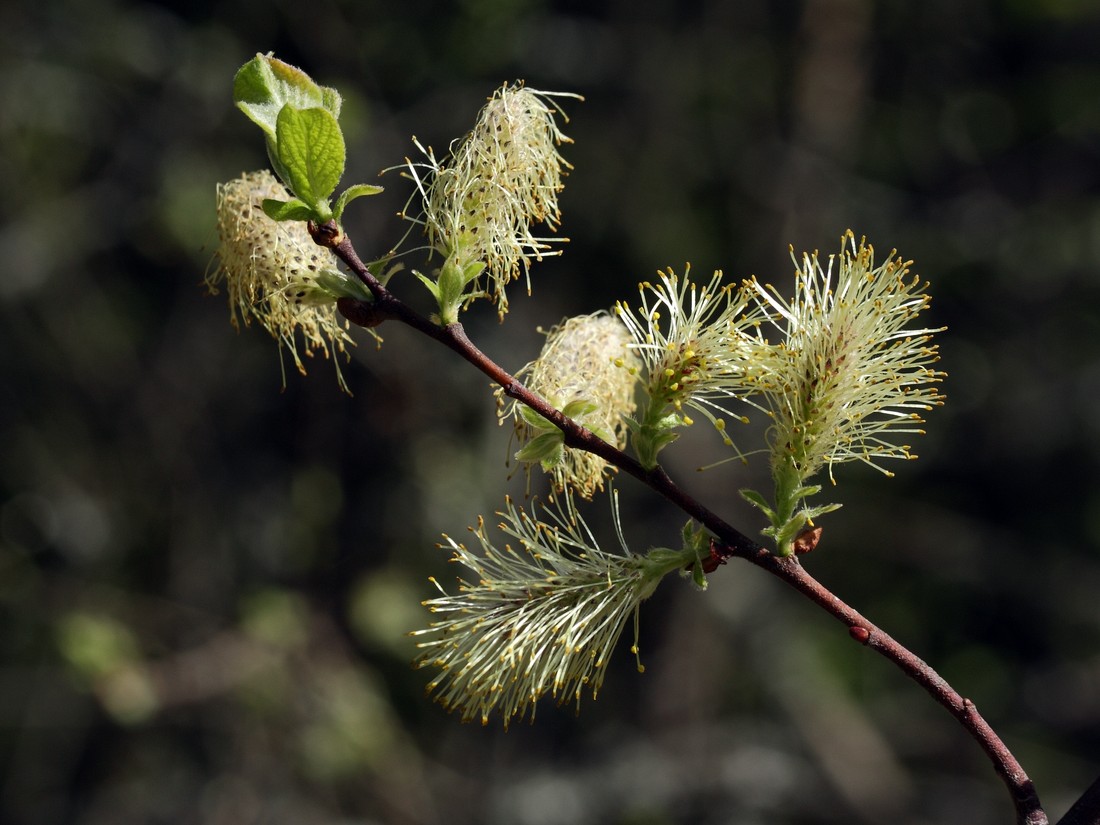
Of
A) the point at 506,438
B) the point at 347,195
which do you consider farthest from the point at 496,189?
the point at 506,438

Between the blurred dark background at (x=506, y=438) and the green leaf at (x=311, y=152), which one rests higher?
the blurred dark background at (x=506, y=438)

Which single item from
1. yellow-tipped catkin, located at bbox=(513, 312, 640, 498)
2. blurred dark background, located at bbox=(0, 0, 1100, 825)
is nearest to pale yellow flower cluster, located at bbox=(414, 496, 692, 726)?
yellow-tipped catkin, located at bbox=(513, 312, 640, 498)

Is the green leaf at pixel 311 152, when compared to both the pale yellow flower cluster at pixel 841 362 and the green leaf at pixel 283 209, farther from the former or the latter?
the pale yellow flower cluster at pixel 841 362

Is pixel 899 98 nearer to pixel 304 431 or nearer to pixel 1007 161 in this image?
pixel 1007 161

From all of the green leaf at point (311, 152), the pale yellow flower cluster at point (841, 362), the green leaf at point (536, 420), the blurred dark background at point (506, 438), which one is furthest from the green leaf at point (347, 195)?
the blurred dark background at point (506, 438)

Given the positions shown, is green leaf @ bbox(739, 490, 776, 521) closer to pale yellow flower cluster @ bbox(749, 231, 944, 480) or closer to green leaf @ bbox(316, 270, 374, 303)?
pale yellow flower cluster @ bbox(749, 231, 944, 480)
